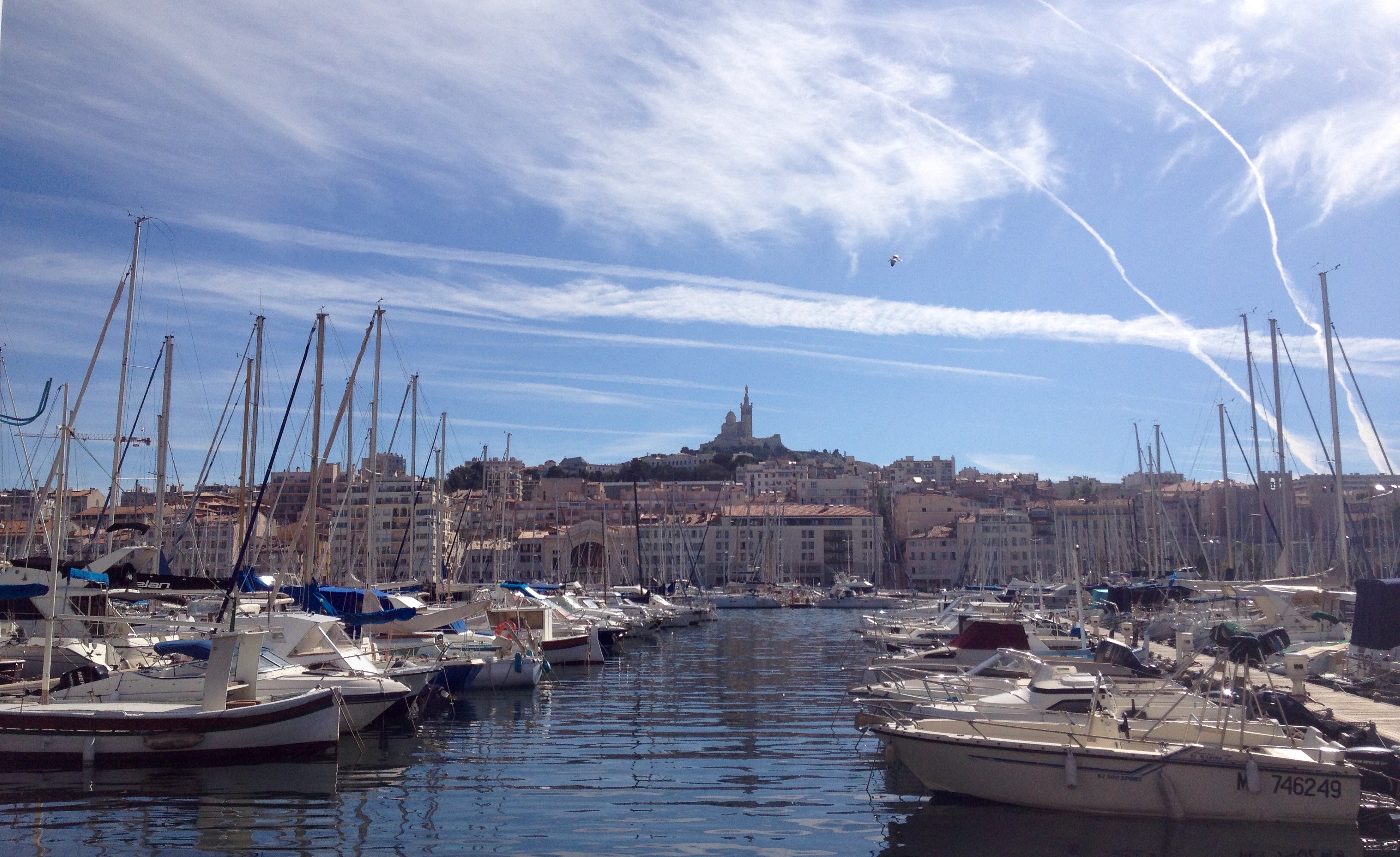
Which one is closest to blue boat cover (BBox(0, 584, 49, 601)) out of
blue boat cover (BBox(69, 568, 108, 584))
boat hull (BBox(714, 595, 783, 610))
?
blue boat cover (BBox(69, 568, 108, 584))

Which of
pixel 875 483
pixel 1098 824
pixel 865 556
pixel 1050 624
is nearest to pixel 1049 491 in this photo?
pixel 875 483

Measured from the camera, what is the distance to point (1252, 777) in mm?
12492

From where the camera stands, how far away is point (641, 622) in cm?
5147

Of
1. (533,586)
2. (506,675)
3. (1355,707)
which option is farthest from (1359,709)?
(533,586)

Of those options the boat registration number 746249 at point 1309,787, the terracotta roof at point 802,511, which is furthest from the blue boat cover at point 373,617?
the terracotta roof at point 802,511

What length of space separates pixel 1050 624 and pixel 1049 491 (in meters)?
130

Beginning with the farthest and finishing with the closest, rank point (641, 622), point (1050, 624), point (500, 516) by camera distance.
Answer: point (500, 516), point (641, 622), point (1050, 624)

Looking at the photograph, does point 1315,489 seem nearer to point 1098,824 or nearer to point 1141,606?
point 1141,606

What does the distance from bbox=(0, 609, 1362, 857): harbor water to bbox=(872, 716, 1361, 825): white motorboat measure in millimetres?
219

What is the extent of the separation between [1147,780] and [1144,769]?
0.46 feet

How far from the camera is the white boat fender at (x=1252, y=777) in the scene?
12.5m

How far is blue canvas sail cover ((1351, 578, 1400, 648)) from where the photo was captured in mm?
19812

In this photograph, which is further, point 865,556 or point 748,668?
point 865,556

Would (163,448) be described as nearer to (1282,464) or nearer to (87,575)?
(87,575)
